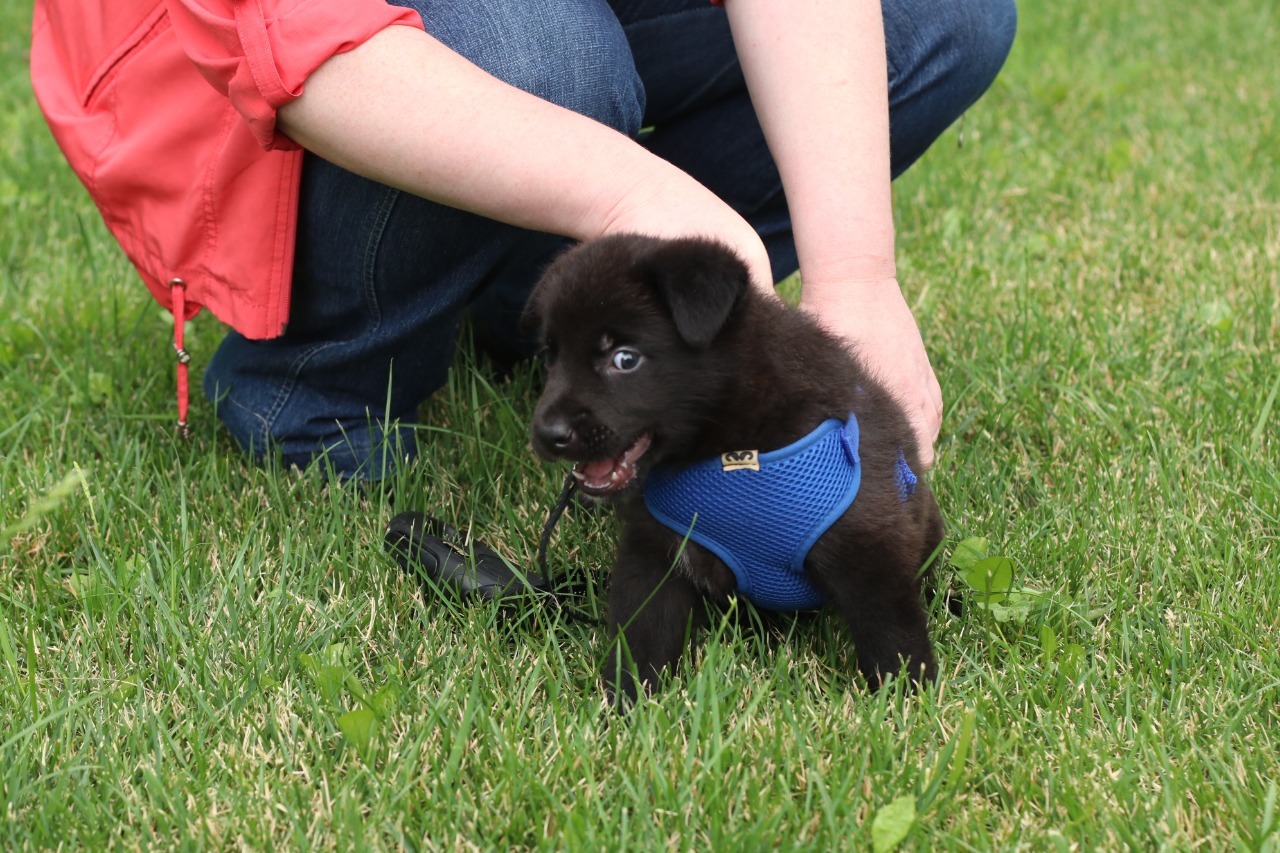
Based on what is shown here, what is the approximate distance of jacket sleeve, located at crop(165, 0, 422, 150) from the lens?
85.0 inches

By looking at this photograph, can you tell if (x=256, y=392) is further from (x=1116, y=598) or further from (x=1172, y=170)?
(x=1172, y=170)

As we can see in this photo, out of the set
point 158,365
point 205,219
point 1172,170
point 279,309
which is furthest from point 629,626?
point 1172,170

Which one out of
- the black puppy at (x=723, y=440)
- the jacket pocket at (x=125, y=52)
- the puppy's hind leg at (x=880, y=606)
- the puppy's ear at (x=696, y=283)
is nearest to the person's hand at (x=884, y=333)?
the black puppy at (x=723, y=440)

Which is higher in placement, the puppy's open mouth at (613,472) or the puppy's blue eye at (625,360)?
the puppy's blue eye at (625,360)

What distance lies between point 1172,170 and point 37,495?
3956 mm

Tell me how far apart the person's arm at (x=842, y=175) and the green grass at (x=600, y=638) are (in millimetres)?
479

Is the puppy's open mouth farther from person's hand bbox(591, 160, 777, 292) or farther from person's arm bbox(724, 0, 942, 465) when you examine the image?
person's arm bbox(724, 0, 942, 465)

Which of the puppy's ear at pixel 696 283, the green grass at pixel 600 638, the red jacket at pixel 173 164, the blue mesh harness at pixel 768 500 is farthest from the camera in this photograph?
the red jacket at pixel 173 164

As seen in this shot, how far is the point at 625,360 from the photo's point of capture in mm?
2100

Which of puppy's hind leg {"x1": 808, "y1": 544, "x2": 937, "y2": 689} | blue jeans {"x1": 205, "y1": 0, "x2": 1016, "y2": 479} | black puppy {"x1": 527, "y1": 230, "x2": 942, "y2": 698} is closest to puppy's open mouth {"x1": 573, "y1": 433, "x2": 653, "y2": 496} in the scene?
black puppy {"x1": 527, "y1": 230, "x2": 942, "y2": 698}

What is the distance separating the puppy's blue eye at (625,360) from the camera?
6.87 ft

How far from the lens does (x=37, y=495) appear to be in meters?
2.81

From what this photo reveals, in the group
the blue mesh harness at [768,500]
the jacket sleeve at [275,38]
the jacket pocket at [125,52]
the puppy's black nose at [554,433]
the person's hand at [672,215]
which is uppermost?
the jacket sleeve at [275,38]

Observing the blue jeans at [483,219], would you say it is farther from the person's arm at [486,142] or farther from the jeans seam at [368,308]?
the person's arm at [486,142]
